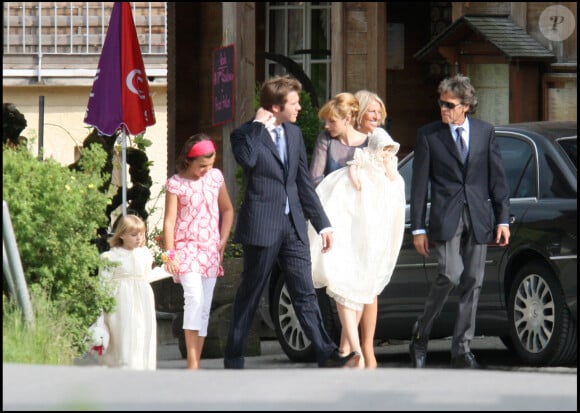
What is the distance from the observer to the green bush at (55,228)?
9609 millimetres

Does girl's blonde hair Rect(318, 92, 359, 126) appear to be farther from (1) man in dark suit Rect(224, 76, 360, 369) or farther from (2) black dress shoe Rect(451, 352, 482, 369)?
(2) black dress shoe Rect(451, 352, 482, 369)

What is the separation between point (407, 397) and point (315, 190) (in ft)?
15.0

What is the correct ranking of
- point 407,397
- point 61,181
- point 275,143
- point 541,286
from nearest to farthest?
point 407,397 → point 61,181 → point 275,143 → point 541,286

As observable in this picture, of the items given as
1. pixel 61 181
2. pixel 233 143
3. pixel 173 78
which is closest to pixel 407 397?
pixel 61 181

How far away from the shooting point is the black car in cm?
1120

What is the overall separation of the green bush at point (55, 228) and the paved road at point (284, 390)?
2.06 meters

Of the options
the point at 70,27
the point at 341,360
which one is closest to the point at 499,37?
the point at 341,360

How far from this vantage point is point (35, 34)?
114ft

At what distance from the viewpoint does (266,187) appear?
10.7 meters

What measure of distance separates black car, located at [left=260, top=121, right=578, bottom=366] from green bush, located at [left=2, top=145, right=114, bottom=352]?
291 centimetres

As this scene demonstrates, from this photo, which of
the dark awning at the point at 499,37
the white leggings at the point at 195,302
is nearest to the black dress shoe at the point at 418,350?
the white leggings at the point at 195,302

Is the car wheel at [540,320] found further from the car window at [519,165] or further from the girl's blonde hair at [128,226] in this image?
the girl's blonde hair at [128,226]

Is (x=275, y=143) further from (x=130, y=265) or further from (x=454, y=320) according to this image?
(x=454, y=320)

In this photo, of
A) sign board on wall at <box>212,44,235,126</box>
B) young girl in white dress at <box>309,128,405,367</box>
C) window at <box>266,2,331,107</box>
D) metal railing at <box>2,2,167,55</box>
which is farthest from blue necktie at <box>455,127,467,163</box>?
metal railing at <box>2,2,167,55</box>
